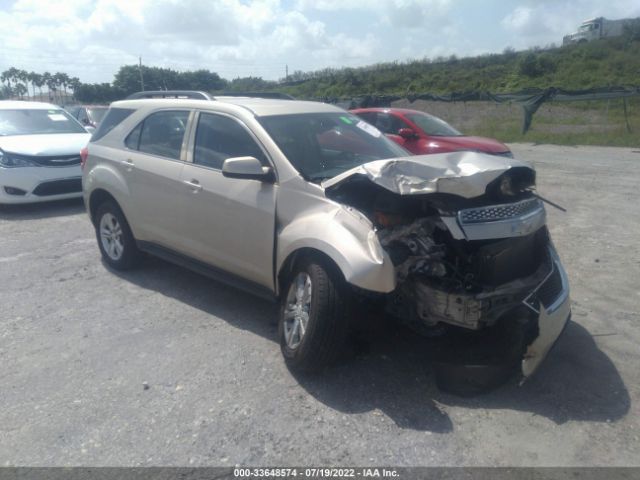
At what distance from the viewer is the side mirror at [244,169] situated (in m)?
4.16

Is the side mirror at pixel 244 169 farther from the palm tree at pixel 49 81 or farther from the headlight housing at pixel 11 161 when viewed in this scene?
the palm tree at pixel 49 81

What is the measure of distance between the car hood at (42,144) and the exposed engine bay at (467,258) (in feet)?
23.8

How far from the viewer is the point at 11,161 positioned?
355 inches

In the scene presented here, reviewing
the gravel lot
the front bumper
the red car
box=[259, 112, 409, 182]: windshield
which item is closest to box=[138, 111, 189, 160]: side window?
box=[259, 112, 409, 182]: windshield

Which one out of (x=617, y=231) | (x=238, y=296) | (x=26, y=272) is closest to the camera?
(x=238, y=296)

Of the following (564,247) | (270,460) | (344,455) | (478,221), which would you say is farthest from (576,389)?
(564,247)

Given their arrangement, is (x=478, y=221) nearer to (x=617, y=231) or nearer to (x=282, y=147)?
(x=282, y=147)

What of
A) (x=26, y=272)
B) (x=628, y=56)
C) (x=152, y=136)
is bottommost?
(x=26, y=272)

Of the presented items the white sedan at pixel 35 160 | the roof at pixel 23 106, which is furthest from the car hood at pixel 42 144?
the roof at pixel 23 106

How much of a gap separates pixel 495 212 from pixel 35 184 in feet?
26.0

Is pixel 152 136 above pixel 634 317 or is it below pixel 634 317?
above

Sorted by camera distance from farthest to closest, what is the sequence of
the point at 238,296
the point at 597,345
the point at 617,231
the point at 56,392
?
the point at 617,231 < the point at 238,296 < the point at 597,345 < the point at 56,392

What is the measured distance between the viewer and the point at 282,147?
4.43 m

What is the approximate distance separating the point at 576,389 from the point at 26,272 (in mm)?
5564
